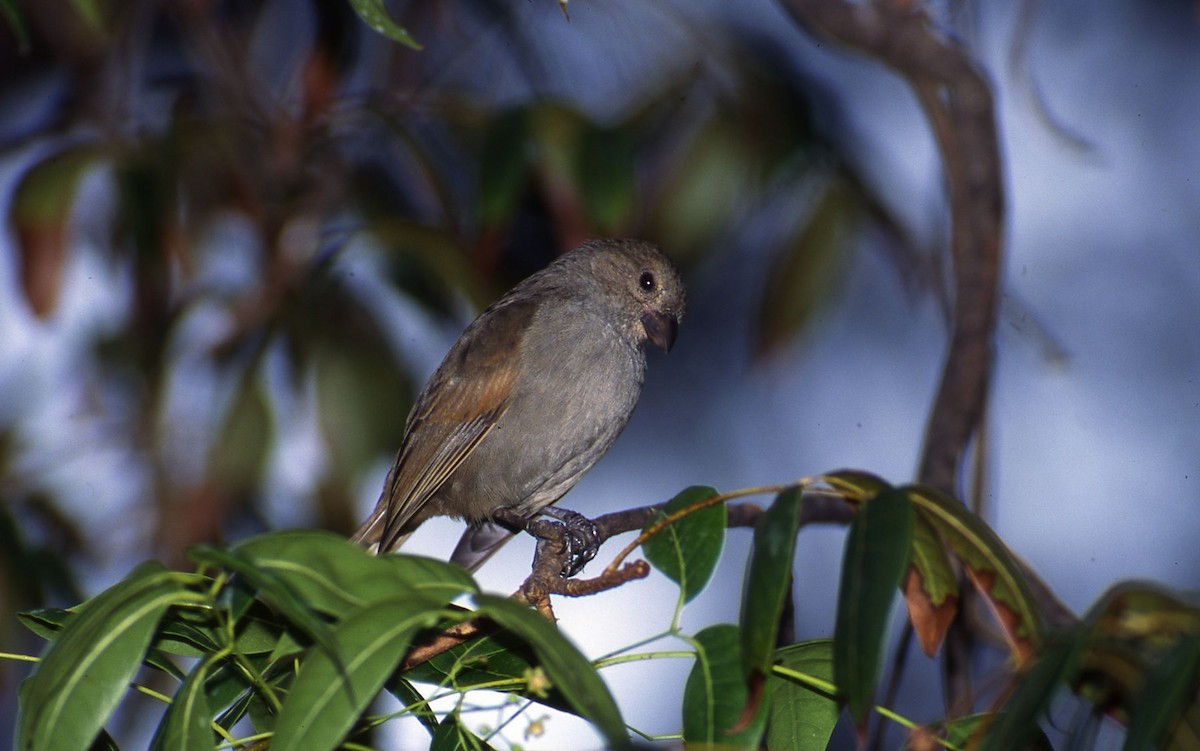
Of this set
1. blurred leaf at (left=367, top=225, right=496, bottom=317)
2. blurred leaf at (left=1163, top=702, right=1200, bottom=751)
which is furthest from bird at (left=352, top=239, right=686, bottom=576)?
blurred leaf at (left=1163, top=702, right=1200, bottom=751)

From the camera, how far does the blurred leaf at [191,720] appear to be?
47.1 inches

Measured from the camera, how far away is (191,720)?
47.6 inches

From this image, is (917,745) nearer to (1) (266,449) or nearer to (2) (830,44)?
(1) (266,449)

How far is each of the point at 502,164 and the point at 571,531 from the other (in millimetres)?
1047

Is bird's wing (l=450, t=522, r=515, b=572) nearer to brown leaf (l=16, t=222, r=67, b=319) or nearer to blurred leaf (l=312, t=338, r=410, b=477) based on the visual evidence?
blurred leaf (l=312, t=338, r=410, b=477)

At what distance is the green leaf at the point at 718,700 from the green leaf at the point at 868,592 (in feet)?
0.54

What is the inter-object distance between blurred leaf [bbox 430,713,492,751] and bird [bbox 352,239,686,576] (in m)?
1.13

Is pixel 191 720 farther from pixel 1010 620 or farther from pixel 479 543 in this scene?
pixel 479 543

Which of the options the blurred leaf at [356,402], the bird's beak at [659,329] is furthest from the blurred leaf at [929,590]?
the blurred leaf at [356,402]

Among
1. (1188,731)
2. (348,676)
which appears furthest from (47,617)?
(1188,731)

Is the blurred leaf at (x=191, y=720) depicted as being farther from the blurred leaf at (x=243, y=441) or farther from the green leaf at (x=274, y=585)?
the blurred leaf at (x=243, y=441)

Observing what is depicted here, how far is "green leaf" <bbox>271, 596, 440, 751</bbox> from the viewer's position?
1.08 meters

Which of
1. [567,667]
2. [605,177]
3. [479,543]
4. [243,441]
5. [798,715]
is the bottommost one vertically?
[479,543]

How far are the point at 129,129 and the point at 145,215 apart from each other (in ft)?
1.72
